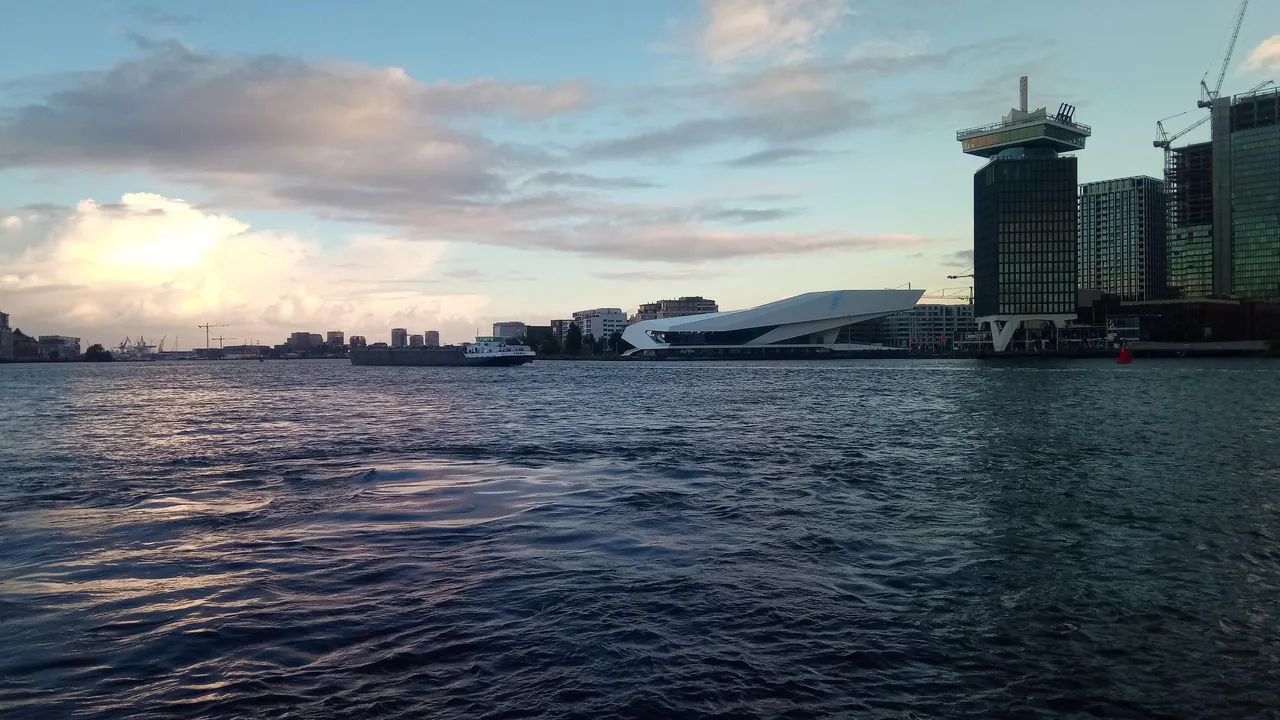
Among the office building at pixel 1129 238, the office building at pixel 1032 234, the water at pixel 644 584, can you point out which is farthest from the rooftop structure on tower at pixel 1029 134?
the water at pixel 644 584

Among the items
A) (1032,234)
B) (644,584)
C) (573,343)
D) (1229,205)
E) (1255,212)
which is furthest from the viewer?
(573,343)

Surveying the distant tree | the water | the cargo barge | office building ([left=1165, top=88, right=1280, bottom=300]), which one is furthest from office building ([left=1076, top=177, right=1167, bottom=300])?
the water

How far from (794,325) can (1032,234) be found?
37503 millimetres

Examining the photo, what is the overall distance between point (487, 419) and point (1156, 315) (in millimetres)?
125835

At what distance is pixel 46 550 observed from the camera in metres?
8.49

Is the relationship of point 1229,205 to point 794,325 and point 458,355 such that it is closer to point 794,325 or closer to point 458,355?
point 794,325

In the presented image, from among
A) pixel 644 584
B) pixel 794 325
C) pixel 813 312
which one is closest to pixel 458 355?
pixel 794 325

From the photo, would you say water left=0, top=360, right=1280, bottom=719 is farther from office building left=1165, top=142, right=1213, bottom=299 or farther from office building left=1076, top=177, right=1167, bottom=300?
office building left=1076, top=177, right=1167, bottom=300

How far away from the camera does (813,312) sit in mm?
127500

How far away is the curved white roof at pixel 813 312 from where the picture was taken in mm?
127000

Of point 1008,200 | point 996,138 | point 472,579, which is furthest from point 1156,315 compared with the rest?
point 472,579

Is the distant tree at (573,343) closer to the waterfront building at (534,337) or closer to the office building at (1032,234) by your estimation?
the waterfront building at (534,337)

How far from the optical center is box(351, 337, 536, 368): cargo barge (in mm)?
92375

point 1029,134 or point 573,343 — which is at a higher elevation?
point 1029,134
